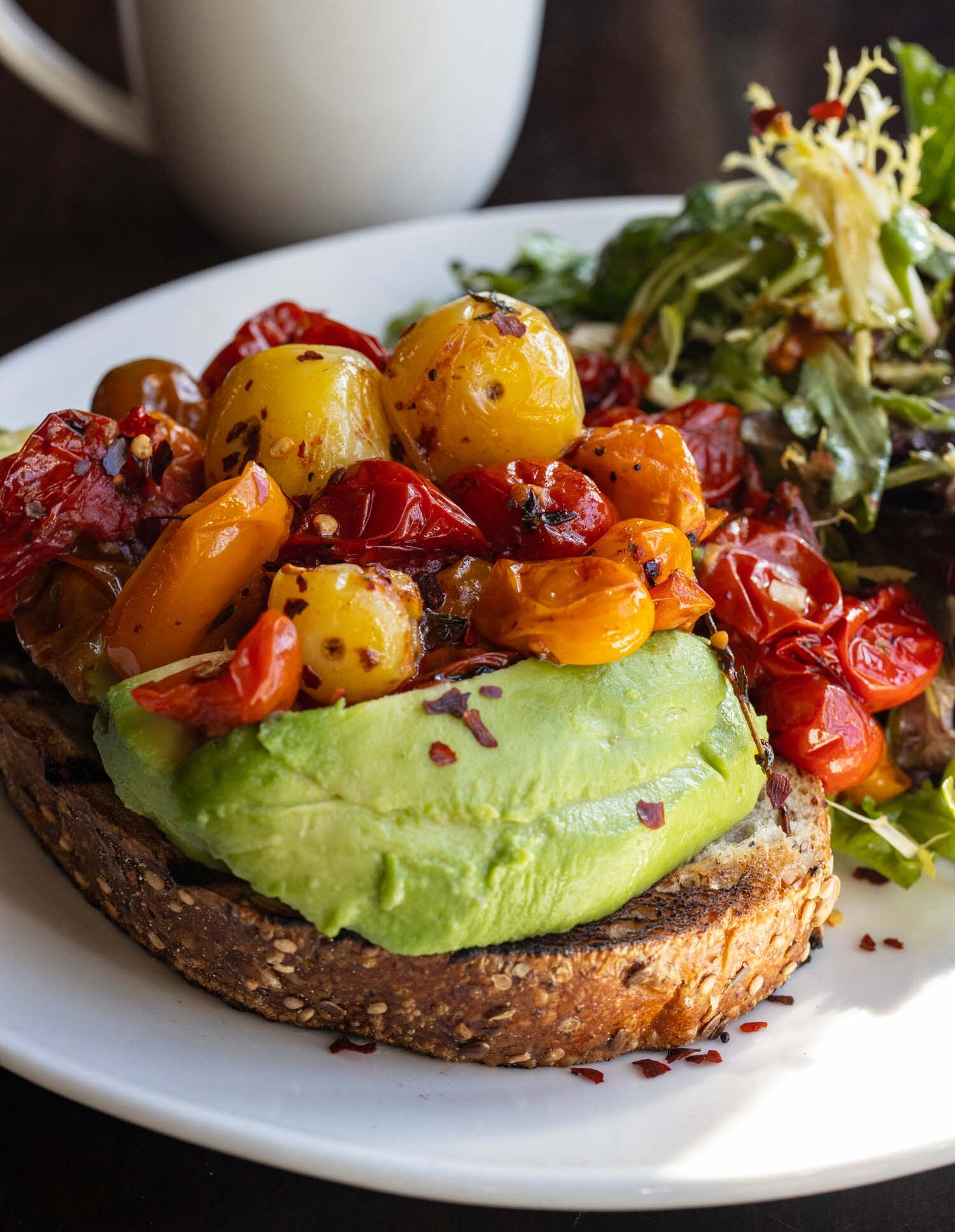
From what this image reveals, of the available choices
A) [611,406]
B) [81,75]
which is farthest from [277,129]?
[611,406]

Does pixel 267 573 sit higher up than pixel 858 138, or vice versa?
pixel 267 573

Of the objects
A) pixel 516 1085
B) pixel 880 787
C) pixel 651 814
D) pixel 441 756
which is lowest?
pixel 880 787

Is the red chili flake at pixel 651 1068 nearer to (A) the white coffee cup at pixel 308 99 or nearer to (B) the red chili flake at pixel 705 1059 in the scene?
(B) the red chili flake at pixel 705 1059

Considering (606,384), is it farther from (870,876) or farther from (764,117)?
(870,876)

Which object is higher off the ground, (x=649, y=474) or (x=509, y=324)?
(x=509, y=324)

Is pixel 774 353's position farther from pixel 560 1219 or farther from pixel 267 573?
pixel 560 1219

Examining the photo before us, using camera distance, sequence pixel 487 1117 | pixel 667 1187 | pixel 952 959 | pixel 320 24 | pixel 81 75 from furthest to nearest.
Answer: pixel 81 75 < pixel 320 24 < pixel 952 959 < pixel 487 1117 < pixel 667 1187

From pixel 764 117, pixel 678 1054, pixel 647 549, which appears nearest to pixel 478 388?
pixel 647 549
